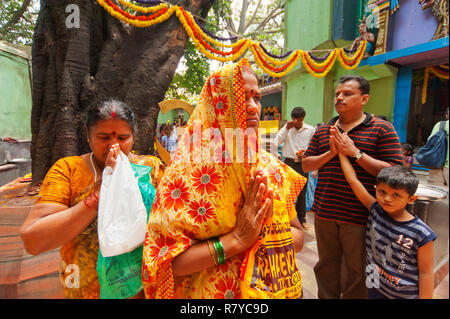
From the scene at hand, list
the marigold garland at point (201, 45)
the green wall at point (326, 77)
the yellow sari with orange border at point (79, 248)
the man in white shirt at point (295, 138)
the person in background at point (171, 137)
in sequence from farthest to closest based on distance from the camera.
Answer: the person in background at point (171, 137) → the green wall at point (326, 77) → the man in white shirt at point (295, 138) → the marigold garland at point (201, 45) → the yellow sari with orange border at point (79, 248)

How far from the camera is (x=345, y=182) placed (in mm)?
1891

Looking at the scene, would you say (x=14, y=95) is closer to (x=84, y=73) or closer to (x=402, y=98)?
(x=84, y=73)

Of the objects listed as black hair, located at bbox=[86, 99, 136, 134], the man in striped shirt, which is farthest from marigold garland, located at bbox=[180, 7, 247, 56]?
black hair, located at bbox=[86, 99, 136, 134]

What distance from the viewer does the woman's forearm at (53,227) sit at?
98 cm

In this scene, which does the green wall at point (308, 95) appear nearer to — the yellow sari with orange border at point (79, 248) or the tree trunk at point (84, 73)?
the tree trunk at point (84, 73)

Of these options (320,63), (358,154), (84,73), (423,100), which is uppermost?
(320,63)

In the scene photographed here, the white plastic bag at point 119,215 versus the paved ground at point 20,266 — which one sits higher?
the white plastic bag at point 119,215

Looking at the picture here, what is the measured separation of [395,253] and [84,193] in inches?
73.6

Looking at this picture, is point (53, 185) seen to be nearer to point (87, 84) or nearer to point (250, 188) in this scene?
point (250, 188)

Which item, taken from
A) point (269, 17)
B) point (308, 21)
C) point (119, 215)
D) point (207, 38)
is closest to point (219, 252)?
point (119, 215)

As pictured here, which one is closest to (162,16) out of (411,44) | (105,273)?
(105,273)

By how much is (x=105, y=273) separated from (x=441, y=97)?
341 inches

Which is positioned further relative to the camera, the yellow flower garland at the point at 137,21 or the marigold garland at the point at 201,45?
the marigold garland at the point at 201,45

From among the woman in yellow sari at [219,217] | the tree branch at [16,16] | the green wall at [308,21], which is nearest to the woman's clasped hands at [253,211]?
the woman in yellow sari at [219,217]
